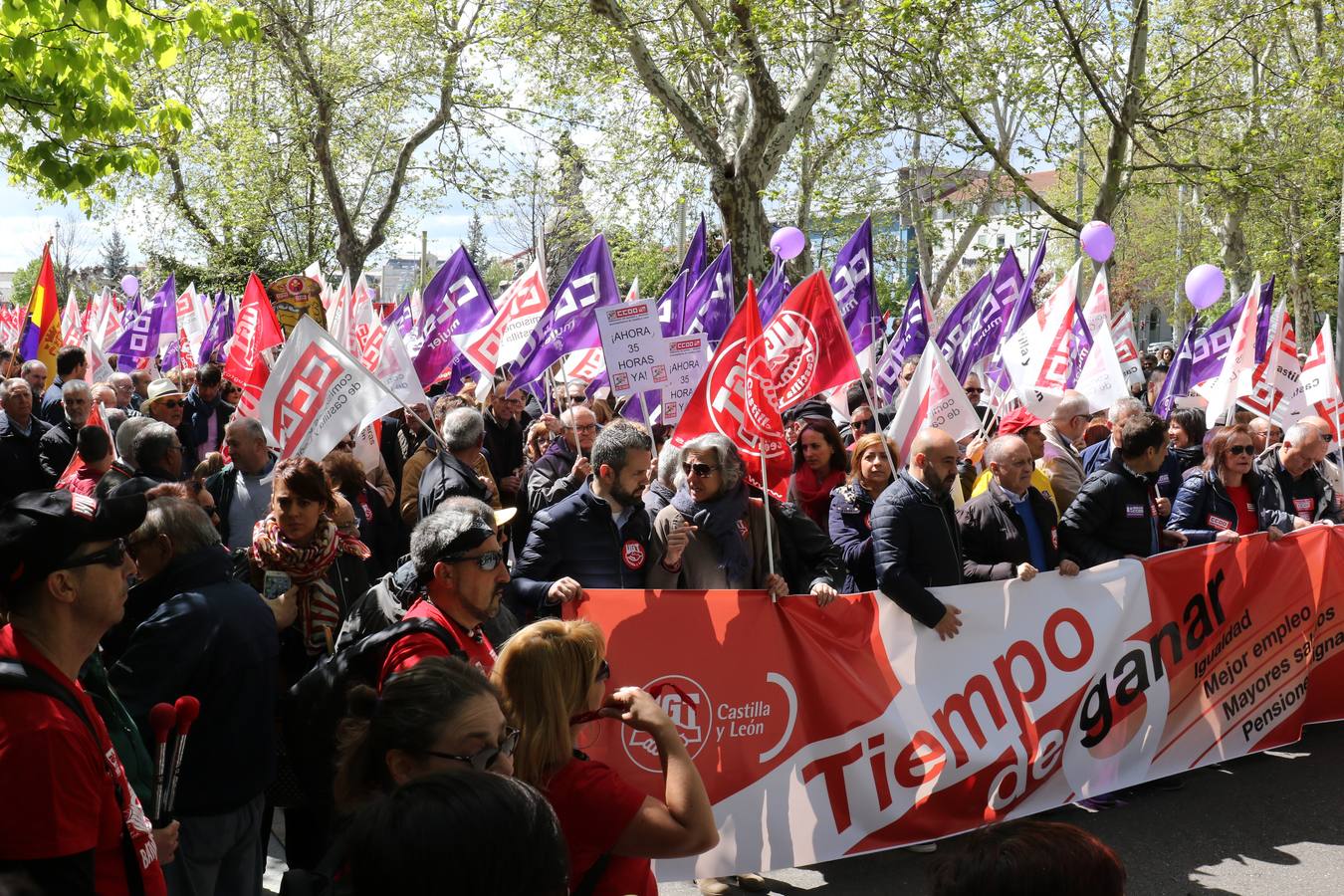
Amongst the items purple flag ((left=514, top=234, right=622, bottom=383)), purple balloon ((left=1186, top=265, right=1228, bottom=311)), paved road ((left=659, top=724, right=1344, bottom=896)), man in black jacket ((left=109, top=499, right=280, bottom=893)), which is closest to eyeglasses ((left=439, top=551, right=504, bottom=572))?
man in black jacket ((left=109, top=499, right=280, bottom=893))

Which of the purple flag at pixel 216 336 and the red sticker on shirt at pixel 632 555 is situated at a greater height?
the purple flag at pixel 216 336

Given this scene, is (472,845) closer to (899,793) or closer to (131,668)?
(131,668)

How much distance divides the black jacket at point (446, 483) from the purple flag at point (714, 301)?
4499 mm

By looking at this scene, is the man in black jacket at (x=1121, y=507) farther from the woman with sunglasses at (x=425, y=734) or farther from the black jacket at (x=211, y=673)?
the woman with sunglasses at (x=425, y=734)

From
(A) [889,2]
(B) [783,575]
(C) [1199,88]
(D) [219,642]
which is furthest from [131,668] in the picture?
(C) [1199,88]

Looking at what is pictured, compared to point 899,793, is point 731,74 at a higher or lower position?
higher

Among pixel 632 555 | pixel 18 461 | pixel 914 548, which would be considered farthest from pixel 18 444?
pixel 914 548

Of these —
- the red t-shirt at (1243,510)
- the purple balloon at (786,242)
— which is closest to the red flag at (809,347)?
Answer: the red t-shirt at (1243,510)

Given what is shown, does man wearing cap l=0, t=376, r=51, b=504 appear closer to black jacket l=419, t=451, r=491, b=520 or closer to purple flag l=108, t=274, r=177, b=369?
black jacket l=419, t=451, r=491, b=520

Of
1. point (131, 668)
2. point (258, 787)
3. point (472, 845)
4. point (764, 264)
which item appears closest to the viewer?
point (472, 845)

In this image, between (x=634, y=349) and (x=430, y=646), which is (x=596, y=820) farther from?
(x=634, y=349)

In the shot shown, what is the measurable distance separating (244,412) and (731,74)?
31.0 feet

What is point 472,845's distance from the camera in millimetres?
1526

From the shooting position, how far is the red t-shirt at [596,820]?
2564 millimetres
